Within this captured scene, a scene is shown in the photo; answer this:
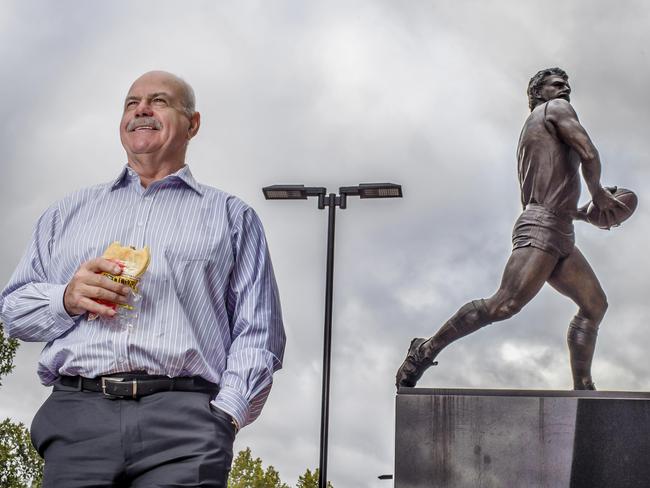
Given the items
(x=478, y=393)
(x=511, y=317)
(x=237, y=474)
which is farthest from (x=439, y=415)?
(x=237, y=474)

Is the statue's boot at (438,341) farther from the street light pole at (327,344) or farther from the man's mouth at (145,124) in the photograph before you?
the man's mouth at (145,124)

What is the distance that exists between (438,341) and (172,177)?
5.37 metres

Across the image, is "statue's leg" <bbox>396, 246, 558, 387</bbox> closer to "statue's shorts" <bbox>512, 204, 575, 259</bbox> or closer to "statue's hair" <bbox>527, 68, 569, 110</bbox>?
"statue's shorts" <bbox>512, 204, 575, 259</bbox>

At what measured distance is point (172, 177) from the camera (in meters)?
3.20

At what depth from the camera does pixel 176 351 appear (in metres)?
2.80

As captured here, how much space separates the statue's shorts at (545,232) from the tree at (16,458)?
20.8m

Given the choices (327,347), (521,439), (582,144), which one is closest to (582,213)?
(582,144)

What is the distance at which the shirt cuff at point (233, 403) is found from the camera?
276 cm

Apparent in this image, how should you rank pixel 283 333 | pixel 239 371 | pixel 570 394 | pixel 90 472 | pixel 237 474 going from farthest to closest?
pixel 237 474 → pixel 570 394 → pixel 283 333 → pixel 239 371 → pixel 90 472

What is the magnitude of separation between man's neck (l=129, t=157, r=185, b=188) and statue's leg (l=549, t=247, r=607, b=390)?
533 cm

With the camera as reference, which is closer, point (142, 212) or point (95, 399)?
point (95, 399)

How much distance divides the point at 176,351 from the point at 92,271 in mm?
345

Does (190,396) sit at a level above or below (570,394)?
below

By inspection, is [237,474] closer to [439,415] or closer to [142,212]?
[439,415]
